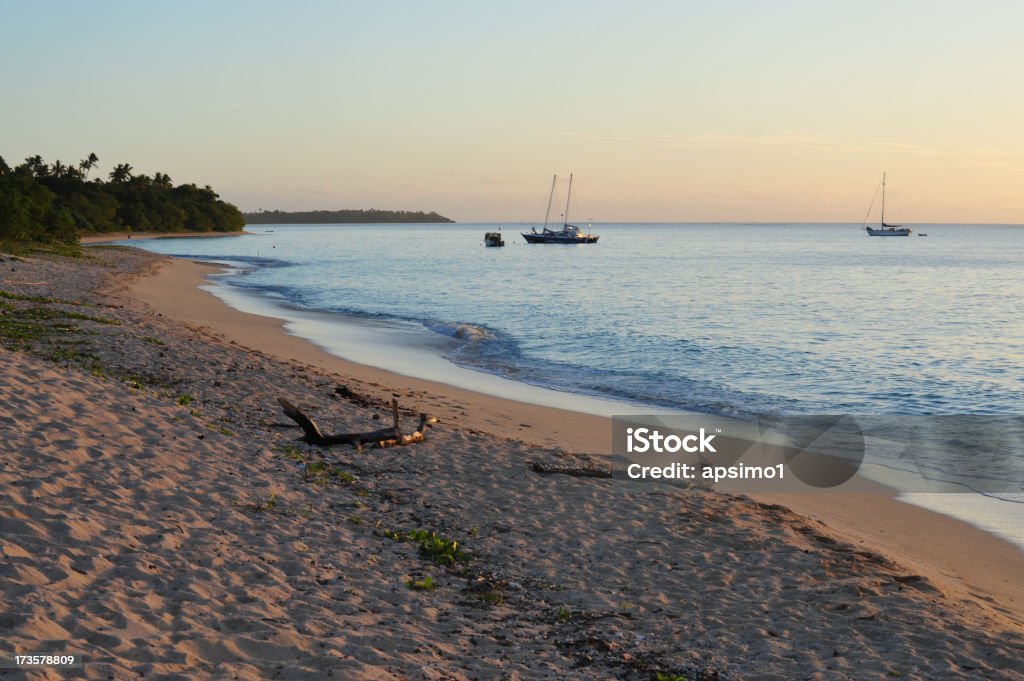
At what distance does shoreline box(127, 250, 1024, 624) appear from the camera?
8719mm

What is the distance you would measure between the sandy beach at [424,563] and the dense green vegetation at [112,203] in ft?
203

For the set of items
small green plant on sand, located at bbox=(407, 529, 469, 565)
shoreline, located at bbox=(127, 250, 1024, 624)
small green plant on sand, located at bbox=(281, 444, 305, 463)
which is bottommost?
shoreline, located at bbox=(127, 250, 1024, 624)

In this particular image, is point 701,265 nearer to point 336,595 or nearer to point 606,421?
point 606,421

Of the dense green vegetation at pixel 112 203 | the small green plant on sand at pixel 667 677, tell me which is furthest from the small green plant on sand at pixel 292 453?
the dense green vegetation at pixel 112 203

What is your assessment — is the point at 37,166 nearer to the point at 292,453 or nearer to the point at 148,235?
the point at 148,235

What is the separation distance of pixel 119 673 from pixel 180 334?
54.2ft

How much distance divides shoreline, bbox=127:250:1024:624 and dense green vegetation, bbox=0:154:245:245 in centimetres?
4797

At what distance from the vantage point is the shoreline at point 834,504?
872 centimetres

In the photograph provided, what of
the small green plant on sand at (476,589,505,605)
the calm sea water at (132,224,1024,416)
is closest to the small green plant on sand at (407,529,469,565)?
the small green plant on sand at (476,589,505,605)

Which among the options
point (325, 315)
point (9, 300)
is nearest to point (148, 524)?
point (9, 300)

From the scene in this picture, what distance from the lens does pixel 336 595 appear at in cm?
691

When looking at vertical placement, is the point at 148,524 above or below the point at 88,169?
below

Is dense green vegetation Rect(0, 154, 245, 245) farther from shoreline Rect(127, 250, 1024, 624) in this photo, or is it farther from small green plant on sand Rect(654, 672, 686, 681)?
small green plant on sand Rect(654, 672, 686, 681)

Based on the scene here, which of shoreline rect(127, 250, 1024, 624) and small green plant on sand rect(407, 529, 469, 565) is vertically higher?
small green plant on sand rect(407, 529, 469, 565)
